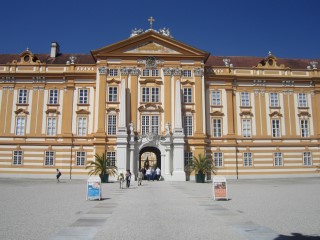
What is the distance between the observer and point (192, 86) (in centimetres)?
4353

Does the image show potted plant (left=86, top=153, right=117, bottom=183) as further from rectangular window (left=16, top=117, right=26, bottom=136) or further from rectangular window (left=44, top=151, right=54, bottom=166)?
rectangular window (left=16, top=117, right=26, bottom=136)

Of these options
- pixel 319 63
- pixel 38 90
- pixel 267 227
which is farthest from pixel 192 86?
pixel 267 227

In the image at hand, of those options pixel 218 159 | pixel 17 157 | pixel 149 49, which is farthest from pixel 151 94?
pixel 17 157

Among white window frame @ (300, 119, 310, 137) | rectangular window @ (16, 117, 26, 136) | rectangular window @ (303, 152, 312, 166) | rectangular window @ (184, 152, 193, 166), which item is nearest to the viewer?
rectangular window @ (184, 152, 193, 166)

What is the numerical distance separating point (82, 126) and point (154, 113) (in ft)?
30.6

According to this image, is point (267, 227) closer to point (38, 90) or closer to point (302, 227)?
point (302, 227)

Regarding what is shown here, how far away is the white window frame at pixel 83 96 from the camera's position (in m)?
44.2

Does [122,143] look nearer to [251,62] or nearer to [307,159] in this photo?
[307,159]

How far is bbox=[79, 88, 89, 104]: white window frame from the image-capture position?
4416 centimetres

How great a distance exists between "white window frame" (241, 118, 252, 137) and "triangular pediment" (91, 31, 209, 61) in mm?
9740

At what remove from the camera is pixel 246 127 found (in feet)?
148

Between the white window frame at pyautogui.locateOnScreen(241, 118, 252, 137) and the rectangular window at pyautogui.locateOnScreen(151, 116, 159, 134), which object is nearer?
the rectangular window at pyautogui.locateOnScreen(151, 116, 159, 134)

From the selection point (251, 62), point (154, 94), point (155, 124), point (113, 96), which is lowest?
point (155, 124)

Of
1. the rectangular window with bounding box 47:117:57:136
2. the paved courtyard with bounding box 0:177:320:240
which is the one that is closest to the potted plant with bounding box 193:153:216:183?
the rectangular window with bounding box 47:117:57:136
